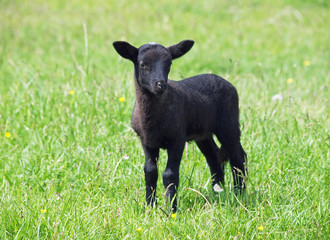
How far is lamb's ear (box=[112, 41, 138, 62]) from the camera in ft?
14.2

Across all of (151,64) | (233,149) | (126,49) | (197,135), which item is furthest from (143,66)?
(233,149)

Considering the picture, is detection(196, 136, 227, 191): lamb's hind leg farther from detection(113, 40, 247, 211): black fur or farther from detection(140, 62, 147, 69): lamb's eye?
detection(140, 62, 147, 69): lamb's eye

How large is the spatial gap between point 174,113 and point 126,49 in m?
0.68

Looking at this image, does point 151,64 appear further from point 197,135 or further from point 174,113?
point 197,135

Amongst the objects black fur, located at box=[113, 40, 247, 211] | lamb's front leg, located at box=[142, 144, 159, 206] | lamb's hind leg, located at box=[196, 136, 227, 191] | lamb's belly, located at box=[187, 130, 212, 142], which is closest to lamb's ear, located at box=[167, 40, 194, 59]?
black fur, located at box=[113, 40, 247, 211]

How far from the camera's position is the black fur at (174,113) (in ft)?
13.9

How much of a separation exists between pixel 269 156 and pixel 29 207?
101 inches

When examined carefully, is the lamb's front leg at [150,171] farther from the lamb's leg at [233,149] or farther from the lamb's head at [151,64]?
the lamb's leg at [233,149]

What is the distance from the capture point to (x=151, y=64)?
13.7 feet

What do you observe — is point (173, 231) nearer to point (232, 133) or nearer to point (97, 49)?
point (232, 133)

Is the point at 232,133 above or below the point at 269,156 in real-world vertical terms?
above

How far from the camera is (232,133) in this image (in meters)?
4.92

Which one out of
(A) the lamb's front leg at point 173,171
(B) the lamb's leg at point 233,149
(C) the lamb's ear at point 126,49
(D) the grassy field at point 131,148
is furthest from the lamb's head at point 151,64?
(B) the lamb's leg at point 233,149

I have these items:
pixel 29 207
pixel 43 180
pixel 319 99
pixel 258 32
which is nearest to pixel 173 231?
pixel 29 207
